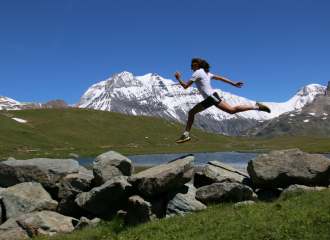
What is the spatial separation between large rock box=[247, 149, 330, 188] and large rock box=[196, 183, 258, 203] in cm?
112

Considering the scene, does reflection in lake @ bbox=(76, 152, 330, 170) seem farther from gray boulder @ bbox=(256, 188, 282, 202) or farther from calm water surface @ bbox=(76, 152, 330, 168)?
gray boulder @ bbox=(256, 188, 282, 202)

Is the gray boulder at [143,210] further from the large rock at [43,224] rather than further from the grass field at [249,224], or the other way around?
the large rock at [43,224]

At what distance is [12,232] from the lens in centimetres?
1390

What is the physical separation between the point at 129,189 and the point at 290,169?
8.32 m

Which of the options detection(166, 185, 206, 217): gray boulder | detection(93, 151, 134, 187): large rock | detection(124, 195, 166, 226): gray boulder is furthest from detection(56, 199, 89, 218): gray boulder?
detection(166, 185, 206, 217): gray boulder

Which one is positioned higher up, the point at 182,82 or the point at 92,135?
the point at 182,82

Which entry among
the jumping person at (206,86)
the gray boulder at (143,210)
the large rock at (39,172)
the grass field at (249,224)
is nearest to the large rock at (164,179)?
the gray boulder at (143,210)

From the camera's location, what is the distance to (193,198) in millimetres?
13492

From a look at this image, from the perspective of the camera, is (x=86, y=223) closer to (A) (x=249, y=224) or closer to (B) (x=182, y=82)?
(B) (x=182, y=82)

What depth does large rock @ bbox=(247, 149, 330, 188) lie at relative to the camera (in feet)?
42.8

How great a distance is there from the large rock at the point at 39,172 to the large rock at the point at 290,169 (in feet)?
38.9

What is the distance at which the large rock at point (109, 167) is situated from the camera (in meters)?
15.9

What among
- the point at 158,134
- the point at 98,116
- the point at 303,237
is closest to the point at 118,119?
the point at 98,116

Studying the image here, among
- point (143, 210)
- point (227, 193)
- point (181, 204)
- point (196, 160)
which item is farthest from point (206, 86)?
point (196, 160)
